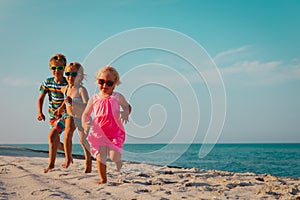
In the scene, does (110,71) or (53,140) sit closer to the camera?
(110,71)

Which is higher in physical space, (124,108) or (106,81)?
(106,81)

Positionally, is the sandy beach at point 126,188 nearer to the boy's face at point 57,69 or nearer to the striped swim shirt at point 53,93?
the striped swim shirt at point 53,93

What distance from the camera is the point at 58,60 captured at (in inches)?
235

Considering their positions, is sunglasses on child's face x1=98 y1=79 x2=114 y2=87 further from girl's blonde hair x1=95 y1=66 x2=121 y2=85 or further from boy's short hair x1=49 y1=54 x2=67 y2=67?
boy's short hair x1=49 y1=54 x2=67 y2=67

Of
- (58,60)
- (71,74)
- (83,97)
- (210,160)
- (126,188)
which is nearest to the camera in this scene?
(126,188)

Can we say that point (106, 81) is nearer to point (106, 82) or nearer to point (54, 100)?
point (106, 82)

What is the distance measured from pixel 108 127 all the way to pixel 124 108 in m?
0.41

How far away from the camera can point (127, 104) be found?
4895 millimetres

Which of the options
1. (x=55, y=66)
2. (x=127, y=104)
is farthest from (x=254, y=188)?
(x=55, y=66)

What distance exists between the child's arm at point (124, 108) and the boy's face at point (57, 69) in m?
1.78

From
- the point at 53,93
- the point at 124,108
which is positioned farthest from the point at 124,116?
the point at 53,93

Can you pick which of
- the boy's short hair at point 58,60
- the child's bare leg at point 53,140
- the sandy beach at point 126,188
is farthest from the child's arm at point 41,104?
the sandy beach at point 126,188

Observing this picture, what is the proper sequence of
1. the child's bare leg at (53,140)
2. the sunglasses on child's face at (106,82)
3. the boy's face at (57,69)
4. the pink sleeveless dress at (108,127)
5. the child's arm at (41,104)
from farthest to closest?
the child's arm at (41,104)
the boy's face at (57,69)
the child's bare leg at (53,140)
the sunglasses on child's face at (106,82)
the pink sleeveless dress at (108,127)

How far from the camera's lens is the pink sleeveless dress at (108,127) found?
467cm
